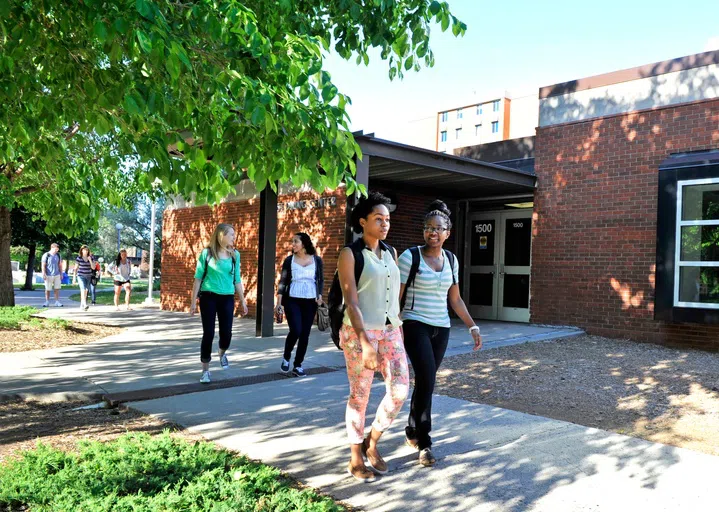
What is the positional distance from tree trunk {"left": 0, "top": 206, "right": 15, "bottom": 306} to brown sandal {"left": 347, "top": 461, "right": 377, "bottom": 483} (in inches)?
474

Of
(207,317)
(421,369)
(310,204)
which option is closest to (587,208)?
(310,204)

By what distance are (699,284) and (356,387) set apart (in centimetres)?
771

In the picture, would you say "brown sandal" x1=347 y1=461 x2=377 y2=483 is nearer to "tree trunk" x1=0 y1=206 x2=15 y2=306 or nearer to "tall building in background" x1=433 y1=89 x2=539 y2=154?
"tree trunk" x1=0 y1=206 x2=15 y2=306

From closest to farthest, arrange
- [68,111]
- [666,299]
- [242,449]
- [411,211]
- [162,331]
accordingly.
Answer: [242,449] < [68,111] < [666,299] < [162,331] < [411,211]

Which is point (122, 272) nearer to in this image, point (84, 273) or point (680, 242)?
point (84, 273)

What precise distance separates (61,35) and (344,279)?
2.77 m

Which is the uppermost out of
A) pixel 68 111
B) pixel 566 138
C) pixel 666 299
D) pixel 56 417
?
pixel 566 138

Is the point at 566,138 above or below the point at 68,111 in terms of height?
above

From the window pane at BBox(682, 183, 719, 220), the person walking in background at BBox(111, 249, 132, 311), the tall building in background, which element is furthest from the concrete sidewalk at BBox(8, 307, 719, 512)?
the tall building in background

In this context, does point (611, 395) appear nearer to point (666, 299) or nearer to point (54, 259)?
point (666, 299)

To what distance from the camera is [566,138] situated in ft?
38.4

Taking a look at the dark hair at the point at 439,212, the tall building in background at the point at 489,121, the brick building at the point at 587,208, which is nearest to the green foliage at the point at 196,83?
the dark hair at the point at 439,212

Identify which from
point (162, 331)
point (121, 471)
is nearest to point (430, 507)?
point (121, 471)

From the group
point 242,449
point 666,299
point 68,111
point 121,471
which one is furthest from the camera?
point 666,299
